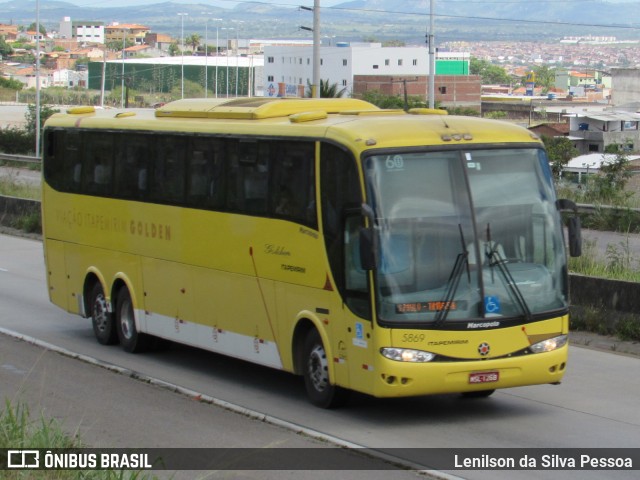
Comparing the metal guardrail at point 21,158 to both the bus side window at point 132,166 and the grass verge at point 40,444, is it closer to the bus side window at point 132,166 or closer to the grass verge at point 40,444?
the bus side window at point 132,166

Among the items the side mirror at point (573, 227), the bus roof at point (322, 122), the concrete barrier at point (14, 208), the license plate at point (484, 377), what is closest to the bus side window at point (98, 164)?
the bus roof at point (322, 122)

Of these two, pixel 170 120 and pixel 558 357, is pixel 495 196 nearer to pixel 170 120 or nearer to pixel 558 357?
pixel 558 357

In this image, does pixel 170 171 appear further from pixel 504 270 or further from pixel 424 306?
pixel 504 270

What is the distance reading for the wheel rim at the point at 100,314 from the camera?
17.0 metres

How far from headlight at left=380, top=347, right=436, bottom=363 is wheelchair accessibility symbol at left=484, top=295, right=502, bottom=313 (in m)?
0.73

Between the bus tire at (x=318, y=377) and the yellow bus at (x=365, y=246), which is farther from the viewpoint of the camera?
the bus tire at (x=318, y=377)

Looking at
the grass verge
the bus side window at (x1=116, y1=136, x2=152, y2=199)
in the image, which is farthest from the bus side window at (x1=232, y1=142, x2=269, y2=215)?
the grass verge

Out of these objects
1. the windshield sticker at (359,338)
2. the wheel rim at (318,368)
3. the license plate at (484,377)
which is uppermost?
the windshield sticker at (359,338)

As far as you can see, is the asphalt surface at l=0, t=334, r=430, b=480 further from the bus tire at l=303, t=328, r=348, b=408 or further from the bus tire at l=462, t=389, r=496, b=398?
the bus tire at l=462, t=389, r=496, b=398

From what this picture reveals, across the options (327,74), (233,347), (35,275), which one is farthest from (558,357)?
(327,74)

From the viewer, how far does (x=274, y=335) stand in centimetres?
1317

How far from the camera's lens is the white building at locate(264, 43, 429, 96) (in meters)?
149

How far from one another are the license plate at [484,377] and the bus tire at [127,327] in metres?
6.21

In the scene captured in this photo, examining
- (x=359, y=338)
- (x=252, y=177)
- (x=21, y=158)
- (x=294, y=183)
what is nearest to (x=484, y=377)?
(x=359, y=338)
